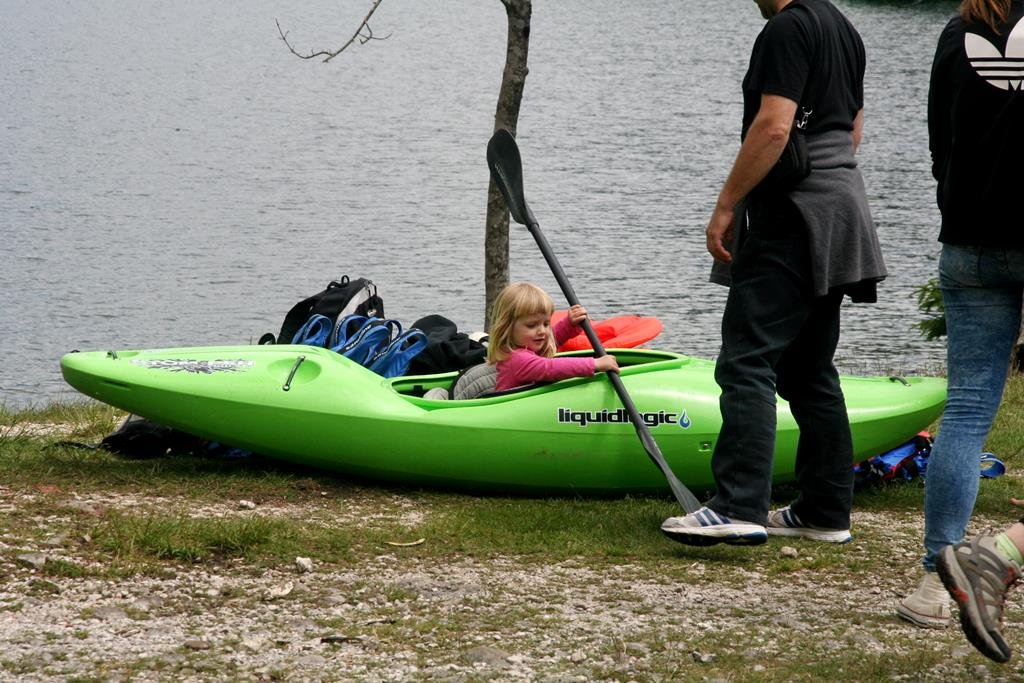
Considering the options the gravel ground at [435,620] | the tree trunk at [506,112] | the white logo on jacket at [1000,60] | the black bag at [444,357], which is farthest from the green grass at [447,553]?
the tree trunk at [506,112]

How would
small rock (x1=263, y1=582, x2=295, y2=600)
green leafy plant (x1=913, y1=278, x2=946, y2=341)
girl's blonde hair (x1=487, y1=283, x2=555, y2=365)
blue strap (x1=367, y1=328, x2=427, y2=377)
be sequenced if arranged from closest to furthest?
small rock (x1=263, y1=582, x2=295, y2=600) → girl's blonde hair (x1=487, y1=283, x2=555, y2=365) → blue strap (x1=367, y1=328, x2=427, y2=377) → green leafy plant (x1=913, y1=278, x2=946, y2=341)

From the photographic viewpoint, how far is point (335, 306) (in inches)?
219

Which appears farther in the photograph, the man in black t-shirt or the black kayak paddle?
the black kayak paddle

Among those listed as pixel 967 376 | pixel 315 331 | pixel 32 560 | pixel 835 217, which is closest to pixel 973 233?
pixel 967 376

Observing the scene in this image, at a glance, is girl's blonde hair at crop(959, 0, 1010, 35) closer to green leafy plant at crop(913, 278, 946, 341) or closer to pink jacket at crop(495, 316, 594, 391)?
pink jacket at crop(495, 316, 594, 391)

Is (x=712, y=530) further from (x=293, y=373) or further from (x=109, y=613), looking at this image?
(x=293, y=373)

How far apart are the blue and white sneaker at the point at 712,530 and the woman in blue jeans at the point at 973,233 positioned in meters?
0.57

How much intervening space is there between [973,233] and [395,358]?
269 centimetres

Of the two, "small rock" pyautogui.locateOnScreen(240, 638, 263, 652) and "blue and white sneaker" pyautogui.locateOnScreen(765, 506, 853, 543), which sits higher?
"small rock" pyautogui.locateOnScreen(240, 638, 263, 652)

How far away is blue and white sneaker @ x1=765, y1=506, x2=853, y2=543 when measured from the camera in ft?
13.3

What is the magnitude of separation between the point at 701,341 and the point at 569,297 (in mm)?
5901

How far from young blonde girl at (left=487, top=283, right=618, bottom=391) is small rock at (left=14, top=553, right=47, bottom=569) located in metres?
1.80

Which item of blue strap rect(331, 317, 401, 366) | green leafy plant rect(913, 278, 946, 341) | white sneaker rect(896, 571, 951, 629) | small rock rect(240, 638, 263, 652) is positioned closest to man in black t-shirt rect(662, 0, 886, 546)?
white sneaker rect(896, 571, 951, 629)

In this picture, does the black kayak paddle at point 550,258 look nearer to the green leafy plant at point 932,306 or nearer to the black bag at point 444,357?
the black bag at point 444,357
